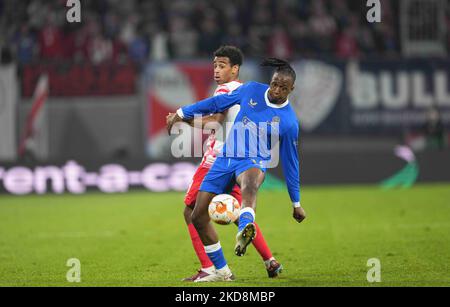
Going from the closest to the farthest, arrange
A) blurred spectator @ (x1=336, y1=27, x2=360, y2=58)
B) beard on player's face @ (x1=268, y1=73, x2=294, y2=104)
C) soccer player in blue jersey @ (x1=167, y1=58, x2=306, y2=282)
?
beard on player's face @ (x1=268, y1=73, x2=294, y2=104) → soccer player in blue jersey @ (x1=167, y1=58, x2=306, y2=282) → blurred spectator @ (x1=336, y1=27, x2=360, y2=58)

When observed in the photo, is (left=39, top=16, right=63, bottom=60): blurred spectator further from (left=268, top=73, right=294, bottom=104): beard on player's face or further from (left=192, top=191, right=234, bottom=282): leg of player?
(left=268, top=73, right=294, bottom=104): beard on player's face

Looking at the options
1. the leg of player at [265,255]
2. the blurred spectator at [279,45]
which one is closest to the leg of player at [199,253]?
the leg of player at [265,255]

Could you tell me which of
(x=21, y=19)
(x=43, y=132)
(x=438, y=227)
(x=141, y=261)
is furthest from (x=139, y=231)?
(x=21, y=19)

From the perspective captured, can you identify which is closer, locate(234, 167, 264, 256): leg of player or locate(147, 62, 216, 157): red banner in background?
locate(234, 167, 264, 256): leg of player

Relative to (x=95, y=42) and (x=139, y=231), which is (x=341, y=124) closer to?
(x=95, y=42)

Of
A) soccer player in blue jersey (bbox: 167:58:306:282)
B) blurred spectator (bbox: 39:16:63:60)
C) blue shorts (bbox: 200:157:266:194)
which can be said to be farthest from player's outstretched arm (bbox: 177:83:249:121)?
blurred spectator (bbox: 39:16:63:60)

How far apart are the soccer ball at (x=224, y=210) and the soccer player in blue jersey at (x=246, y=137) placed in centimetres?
22

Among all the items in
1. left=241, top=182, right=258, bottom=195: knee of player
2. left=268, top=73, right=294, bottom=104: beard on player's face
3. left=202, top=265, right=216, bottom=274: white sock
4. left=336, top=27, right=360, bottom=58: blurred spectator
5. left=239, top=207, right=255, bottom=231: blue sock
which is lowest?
left=202, top=265, right=216, bottom=274: white sock

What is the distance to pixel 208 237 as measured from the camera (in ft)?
29.1

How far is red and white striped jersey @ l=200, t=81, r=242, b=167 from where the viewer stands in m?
9.01

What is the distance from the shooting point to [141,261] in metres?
10.6

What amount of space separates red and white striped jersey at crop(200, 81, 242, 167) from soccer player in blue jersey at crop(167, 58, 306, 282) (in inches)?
4.1

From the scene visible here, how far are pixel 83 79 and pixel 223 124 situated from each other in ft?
49.0

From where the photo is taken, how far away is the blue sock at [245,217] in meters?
8.19
